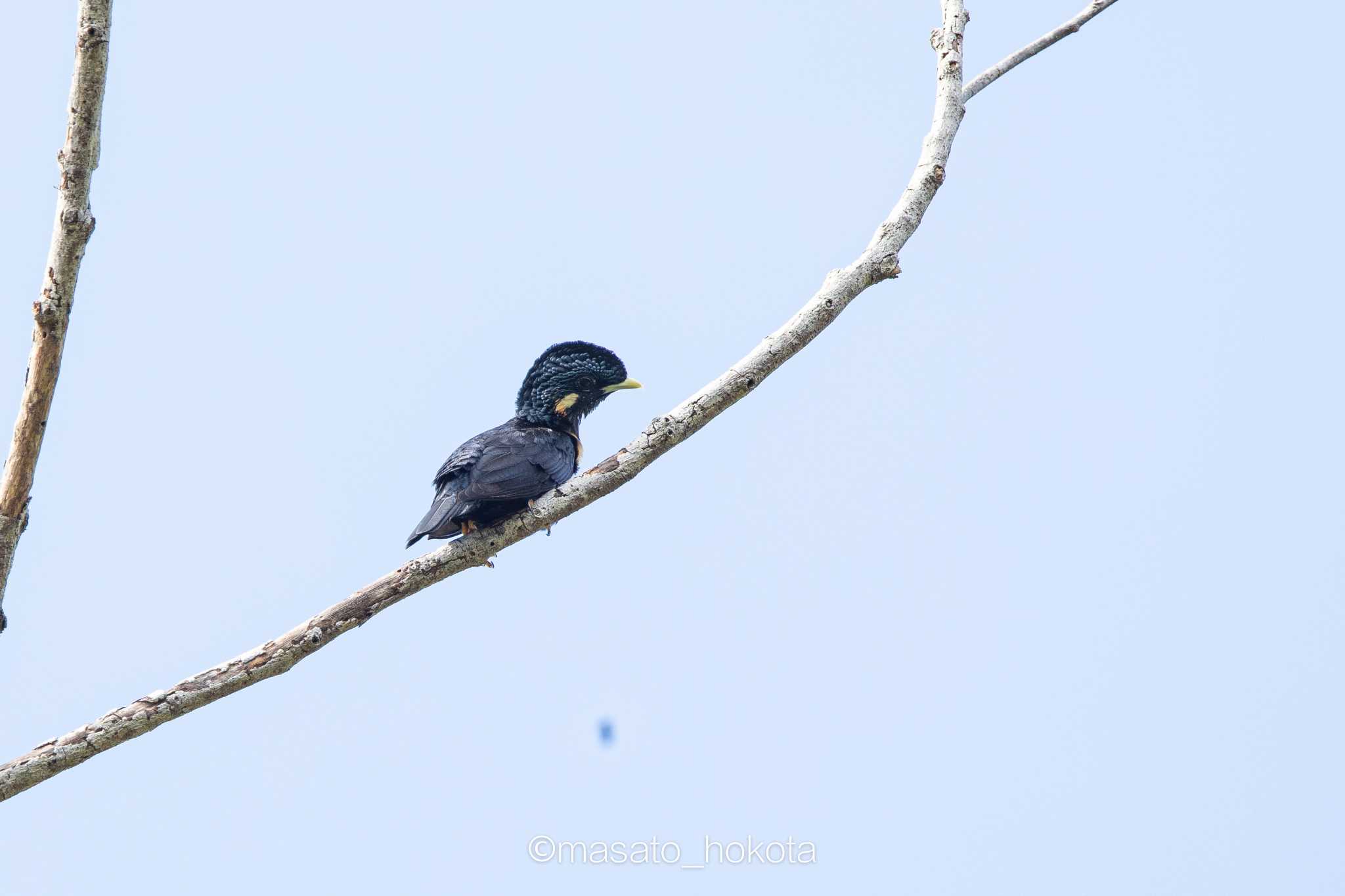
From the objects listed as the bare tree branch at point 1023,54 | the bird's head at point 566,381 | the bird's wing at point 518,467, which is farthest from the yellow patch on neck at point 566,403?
the bare tree branch at point 1023,54

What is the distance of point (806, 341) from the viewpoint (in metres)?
5.75

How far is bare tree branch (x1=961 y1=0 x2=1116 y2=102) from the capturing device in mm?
6445

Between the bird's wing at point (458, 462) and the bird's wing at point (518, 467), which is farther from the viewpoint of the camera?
the bird's wing at point (458, 462)

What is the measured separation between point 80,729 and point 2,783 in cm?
36

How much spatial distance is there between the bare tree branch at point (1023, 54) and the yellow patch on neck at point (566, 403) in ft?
9.47

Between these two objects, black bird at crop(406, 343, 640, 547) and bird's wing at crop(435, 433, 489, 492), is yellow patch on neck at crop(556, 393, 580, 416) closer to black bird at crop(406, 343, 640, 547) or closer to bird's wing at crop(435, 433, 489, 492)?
black bird at crop(406, 343, 640, 547)

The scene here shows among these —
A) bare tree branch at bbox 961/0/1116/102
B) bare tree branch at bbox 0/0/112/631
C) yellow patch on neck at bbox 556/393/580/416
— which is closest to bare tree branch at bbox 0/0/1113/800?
bare tree branch at bbox 961/0/1116/102

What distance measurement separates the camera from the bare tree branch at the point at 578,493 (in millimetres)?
5090

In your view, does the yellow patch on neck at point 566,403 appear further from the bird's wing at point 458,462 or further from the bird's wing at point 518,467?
the bird's wing at point 458,462

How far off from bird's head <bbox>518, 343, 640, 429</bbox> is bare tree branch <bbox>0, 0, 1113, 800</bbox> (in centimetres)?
157

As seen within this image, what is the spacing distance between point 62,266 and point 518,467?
2415 millimetres

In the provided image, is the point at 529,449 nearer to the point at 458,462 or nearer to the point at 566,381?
the point at 458,462

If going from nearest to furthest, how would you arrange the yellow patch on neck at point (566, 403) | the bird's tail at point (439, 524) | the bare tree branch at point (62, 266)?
the bare tree branch at point (62, 266)
the bird's tail at point (439, 524)
the yellow patch on neck at point (566, 403)

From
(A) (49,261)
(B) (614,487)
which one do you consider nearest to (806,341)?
(B) (614,487)
